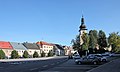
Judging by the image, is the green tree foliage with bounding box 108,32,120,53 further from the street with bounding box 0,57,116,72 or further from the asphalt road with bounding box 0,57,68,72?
the street with bounding box 0,57,116,72

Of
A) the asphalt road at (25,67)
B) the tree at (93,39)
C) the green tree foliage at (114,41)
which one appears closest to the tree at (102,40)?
the tree at (93,39)

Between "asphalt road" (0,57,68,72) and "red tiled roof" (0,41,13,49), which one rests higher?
"red tiled roof" (0,41,13,49)

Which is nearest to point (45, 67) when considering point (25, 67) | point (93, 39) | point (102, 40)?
point (25, 67)

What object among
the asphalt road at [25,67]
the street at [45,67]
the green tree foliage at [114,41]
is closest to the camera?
the asphalt road at [25,67]

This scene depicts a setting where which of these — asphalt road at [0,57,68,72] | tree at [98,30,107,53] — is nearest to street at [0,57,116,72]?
asphalt road at [0,57,68,72]

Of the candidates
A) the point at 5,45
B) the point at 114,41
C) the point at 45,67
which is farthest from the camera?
the point at 5,45

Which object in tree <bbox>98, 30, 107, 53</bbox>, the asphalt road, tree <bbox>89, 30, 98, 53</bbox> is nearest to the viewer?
the asphalt road

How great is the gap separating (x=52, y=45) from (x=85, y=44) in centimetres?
7567

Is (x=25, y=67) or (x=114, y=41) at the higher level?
(x=114, y=41)

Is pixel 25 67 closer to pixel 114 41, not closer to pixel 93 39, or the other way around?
pixel 114 41

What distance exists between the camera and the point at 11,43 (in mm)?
148875

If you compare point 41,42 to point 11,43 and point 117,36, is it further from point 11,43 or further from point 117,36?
point 117,36

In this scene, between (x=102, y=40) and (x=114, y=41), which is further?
(x=102, y=40)

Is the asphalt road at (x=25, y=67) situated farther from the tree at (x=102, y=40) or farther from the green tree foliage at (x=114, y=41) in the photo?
the tree at (x=102, y=40)
